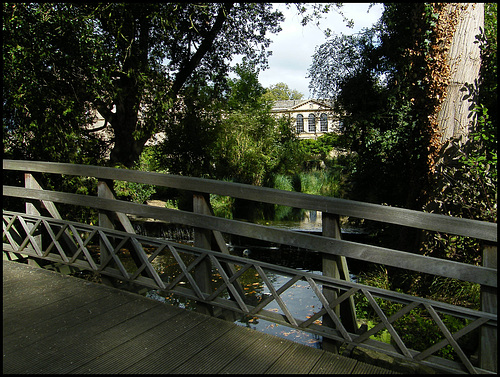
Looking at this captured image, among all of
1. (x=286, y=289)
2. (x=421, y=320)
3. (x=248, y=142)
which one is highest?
(x=248, y=142)

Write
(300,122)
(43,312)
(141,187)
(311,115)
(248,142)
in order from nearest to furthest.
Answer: (43,312), (141,187), (248,142), (311,115), (300,122)

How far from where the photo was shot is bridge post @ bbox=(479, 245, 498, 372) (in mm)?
2076

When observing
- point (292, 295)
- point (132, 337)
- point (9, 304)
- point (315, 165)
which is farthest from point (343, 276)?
point (315, 165)

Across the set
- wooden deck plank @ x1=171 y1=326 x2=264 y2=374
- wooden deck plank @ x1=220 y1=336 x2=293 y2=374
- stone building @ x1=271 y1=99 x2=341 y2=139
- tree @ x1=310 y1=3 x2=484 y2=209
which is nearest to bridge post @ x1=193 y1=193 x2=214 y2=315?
wooden deck plank @ x1=171 y1=326 x2=264 y2=374

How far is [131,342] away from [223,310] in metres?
0.78

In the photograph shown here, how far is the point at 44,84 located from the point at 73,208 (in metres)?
2.38

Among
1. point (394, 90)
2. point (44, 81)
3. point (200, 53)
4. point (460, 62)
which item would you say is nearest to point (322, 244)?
point (460, 62)

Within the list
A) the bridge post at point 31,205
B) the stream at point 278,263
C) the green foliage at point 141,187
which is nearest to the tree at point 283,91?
the green foliage at point 141,187

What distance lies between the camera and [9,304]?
3.17m

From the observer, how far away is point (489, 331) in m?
2.10

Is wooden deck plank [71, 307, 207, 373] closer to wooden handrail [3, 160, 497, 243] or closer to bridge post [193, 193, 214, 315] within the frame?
bridge post [193, 193, 214, 315]

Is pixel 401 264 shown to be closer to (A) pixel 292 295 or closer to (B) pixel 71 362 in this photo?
(B) pixel 71 362

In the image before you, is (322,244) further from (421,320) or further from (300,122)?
(300,122)

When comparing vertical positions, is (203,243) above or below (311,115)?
below
